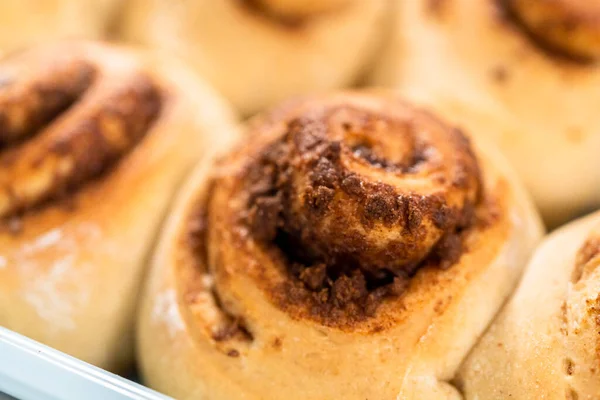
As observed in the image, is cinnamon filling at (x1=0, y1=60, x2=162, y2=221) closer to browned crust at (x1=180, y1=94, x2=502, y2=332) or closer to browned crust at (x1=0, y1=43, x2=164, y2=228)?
browned crust at (x1=0, y1=43, x2=164, y2=228)

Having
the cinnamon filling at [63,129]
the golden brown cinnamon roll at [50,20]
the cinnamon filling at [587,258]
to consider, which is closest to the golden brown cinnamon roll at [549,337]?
the cinnamon filling at [587,258]

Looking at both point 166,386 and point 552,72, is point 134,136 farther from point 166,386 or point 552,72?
point 552,72

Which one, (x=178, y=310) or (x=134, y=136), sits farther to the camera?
(x=134, y=136)

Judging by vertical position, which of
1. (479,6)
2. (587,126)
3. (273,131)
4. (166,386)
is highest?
(479,6)

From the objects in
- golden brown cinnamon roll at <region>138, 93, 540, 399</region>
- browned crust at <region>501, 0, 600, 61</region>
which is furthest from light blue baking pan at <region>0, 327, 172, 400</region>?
browned crust at <region>501, 0, 600, 61</region>

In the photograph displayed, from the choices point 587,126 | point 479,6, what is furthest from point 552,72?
point 479,6
